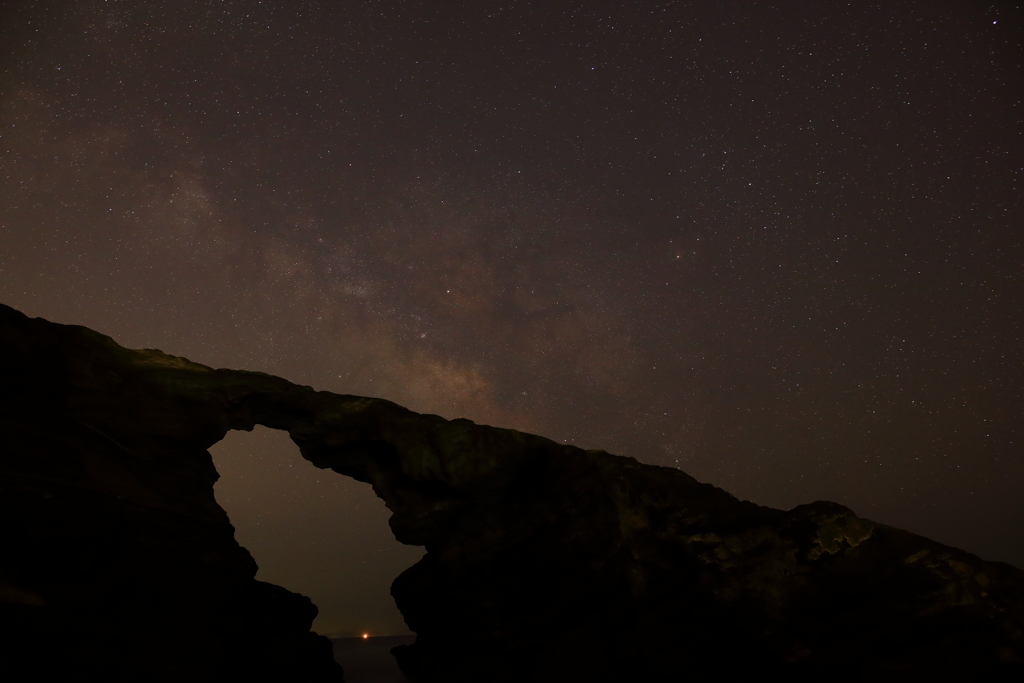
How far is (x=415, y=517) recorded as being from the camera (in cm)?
2116

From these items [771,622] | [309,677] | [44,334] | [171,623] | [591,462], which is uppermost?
[44,334]

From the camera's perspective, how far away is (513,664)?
17219 millimetres

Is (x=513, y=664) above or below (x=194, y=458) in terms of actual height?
below

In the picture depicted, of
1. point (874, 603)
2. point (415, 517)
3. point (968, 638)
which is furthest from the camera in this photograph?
point (415, 517)

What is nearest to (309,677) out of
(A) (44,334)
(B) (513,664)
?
(B) (513,664)

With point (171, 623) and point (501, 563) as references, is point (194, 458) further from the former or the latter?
point (501, 563)

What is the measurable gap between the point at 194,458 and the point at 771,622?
1984cm

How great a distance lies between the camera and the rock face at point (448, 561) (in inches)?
516

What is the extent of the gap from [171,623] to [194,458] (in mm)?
5920

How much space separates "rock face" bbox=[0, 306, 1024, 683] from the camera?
1309 cm

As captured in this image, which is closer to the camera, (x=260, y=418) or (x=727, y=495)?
(x=727, y=495)

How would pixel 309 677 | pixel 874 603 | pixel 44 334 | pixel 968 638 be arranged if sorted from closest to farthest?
pixel 968 638 → pixel 874 603 → pixel 44 334 → pixel 309 677

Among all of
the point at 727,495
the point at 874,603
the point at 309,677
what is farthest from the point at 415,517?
the point at 874,603

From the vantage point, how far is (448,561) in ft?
67.5
